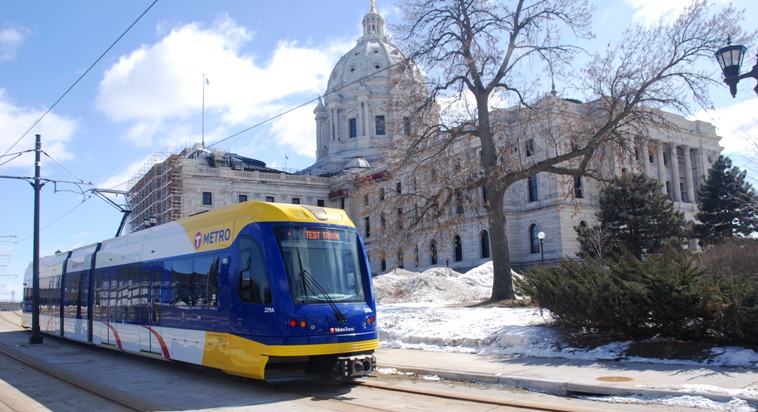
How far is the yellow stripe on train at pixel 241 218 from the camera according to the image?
10.8 meters

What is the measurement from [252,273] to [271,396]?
201 centimetres

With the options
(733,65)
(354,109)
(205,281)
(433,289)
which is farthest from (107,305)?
(354,109)

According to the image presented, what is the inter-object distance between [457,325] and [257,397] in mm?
8081

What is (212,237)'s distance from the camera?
11.8m

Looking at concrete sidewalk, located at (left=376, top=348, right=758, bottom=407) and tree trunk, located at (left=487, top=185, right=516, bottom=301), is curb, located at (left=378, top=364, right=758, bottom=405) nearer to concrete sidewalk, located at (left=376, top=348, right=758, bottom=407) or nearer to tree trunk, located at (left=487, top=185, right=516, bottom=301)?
concrete sidewalk, located at (left=376, top=348, right=758, bottom=407)

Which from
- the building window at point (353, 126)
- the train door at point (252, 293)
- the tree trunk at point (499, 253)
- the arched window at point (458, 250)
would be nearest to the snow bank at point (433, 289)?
the tree trunk at point (499, 253)

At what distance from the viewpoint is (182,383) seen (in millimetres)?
12008

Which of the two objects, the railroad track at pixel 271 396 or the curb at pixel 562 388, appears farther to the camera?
the railroad track at pixel 271 396

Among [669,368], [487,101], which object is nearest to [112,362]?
[669,368]

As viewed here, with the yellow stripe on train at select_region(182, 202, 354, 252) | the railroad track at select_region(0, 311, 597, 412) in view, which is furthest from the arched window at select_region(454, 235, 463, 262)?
the yellow stripe on train at select_region(182, 202, 354, 252)

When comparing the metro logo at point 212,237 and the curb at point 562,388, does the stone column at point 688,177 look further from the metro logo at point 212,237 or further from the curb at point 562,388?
the metro logo at point 212,237

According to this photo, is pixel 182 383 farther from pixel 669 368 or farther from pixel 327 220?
pixel 669 368

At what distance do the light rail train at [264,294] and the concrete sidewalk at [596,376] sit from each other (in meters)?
2.31

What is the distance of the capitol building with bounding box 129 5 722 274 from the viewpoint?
2588cm
